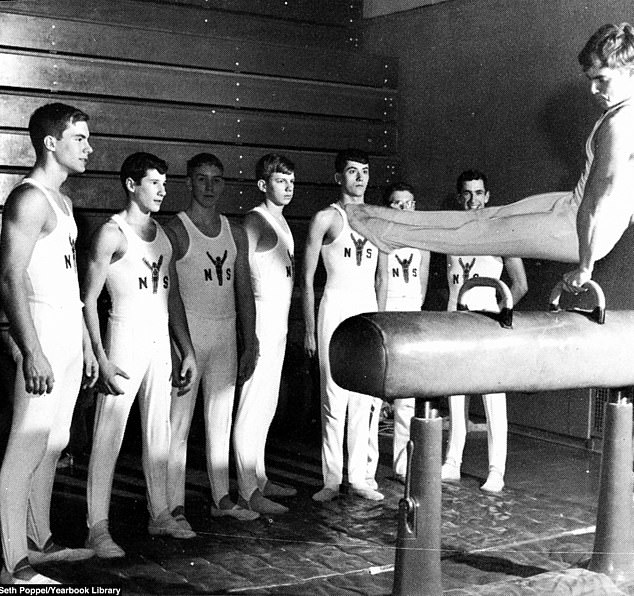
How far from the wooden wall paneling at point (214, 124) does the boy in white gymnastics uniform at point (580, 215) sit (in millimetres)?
3746

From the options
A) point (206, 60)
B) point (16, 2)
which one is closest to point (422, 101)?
point (206, 60)

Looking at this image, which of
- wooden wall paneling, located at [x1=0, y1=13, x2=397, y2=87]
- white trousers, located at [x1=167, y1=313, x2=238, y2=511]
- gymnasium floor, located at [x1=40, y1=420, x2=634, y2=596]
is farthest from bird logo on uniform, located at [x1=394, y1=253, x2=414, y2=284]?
wooden wall paneling, located at [x1=0, y1=13, x2=397, y2=87]

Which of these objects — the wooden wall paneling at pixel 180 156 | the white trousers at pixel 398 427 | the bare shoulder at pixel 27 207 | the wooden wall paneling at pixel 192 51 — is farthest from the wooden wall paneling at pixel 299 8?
the bare shoulder at pixel 27 207

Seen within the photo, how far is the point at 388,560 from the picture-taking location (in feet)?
14.9

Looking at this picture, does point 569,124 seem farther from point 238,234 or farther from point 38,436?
point 38,436

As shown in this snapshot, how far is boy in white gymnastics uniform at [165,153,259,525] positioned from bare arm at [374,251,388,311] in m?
1.07

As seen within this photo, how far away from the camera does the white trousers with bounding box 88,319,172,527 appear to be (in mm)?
4559

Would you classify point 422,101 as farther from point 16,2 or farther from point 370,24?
point 16,2

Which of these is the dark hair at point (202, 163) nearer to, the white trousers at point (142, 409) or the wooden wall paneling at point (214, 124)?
the white trousers at point (142, 409)

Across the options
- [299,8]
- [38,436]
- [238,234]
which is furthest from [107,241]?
[299,8]

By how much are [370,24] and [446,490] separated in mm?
5240

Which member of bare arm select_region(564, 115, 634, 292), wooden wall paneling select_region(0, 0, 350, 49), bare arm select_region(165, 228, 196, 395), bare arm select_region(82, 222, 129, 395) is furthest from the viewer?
wooden wall paneling select_region(0, 0, 350, 49)

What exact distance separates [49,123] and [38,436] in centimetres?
138

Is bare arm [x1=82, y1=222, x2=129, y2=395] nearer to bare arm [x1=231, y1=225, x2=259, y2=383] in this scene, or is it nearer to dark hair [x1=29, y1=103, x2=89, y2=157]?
dark hair [x1=29, y1=103, x2=89, y2=157]
